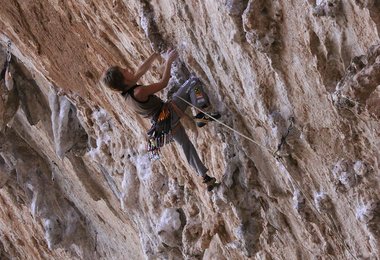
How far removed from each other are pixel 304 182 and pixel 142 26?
1806 millimetres

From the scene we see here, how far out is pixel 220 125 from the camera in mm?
5590

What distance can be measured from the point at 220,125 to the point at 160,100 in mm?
560

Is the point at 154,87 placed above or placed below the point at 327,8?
below

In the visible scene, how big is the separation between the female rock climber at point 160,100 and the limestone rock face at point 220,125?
0.16m

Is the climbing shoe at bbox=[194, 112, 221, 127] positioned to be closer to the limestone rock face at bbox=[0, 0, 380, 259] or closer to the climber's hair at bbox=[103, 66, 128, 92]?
Result: the limestone rock face at bbox=[0, 0, 380, 259]

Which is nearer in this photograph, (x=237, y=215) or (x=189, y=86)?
(x=189, y=86)

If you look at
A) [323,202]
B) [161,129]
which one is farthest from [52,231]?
[323,202]

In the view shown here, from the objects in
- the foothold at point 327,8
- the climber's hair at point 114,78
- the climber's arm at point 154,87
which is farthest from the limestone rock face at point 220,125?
the climber's hair at point 114,78

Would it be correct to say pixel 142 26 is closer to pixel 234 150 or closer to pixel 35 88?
pixel 234 150

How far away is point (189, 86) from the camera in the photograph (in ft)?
17.8

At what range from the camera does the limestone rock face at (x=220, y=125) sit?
438cm

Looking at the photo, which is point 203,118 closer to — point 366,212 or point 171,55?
point 171,55

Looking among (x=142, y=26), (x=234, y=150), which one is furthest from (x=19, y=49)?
(x=234, y=150)

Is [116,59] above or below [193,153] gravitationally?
above
